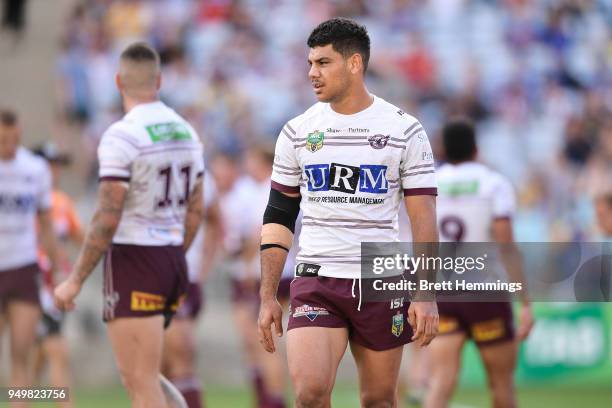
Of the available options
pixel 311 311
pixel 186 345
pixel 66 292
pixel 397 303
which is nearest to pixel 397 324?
Answer: pixel 397 303

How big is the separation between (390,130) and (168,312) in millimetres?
2525

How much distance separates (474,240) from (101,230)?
3.30 m

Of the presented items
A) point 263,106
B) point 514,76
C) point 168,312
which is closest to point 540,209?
point 514,76

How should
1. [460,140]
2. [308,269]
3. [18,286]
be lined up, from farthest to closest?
[18,286] → [460,140] → [308,269]

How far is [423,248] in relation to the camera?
7414 mm

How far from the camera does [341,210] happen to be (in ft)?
24.7

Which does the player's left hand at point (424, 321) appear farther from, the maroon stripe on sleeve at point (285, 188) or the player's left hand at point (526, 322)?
the player's left hand at point (526, 322)

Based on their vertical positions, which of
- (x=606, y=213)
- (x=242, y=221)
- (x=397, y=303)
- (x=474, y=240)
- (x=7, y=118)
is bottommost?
(x=397, y=303)

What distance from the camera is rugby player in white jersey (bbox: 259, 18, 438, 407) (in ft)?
24.5

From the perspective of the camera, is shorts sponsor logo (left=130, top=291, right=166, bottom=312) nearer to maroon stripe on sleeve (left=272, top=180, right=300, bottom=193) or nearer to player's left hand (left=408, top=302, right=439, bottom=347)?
maroon stripe on sleeve (left=272, top=180, right=300, bottom=193)

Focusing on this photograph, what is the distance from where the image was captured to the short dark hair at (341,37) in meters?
7.48

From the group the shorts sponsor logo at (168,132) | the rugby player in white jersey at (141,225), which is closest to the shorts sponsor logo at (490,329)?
the rugby player in white jersey at (141,225)

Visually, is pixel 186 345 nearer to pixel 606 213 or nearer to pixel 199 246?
pixel 199 246

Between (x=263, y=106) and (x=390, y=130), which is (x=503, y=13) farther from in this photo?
(x=390, y=130)
